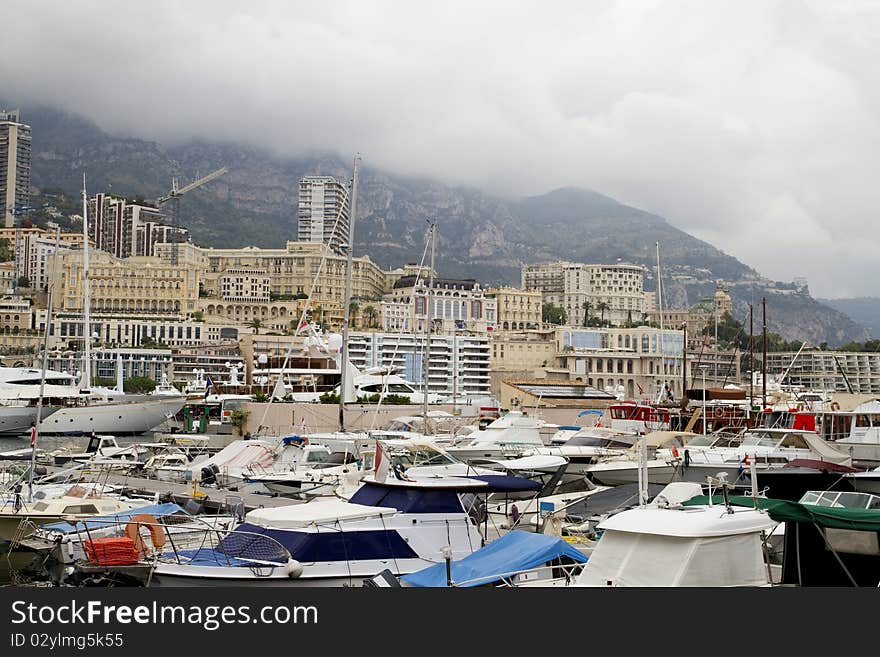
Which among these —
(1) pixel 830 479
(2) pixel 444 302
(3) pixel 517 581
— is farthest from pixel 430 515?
(2) pixel 444 302

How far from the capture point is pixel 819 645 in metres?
10.2

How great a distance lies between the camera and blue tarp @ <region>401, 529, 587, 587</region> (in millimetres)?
13102

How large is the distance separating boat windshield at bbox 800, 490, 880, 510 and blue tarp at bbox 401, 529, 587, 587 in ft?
11.0

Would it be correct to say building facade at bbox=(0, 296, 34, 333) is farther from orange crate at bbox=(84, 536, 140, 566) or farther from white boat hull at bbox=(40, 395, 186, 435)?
orange crate at bbox=(84, 536, 140, 566)

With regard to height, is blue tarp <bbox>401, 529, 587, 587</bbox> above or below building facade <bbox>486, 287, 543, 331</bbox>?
below

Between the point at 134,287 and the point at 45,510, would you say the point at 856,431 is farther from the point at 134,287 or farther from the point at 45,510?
the point at 134,287

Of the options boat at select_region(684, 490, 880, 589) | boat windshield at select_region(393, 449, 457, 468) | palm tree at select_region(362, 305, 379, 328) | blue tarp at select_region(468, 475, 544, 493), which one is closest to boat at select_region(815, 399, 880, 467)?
boat windshield at select_region(393, 449, 457, 468)

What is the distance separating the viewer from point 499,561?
44.4ft

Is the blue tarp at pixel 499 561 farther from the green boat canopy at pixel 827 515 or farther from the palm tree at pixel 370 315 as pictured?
the palm tree at pixel 370 315

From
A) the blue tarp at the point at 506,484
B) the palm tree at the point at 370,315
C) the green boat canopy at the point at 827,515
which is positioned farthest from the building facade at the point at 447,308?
the green boat canopy at the point at 827,515

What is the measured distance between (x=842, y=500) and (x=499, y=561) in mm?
4875

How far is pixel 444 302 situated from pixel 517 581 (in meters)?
147

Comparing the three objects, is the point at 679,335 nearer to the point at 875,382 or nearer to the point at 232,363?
the point at 875,382

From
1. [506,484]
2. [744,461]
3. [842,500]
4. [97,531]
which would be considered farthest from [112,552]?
[744,461]
